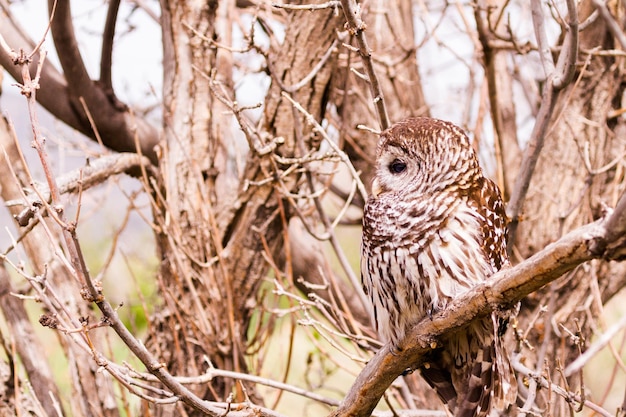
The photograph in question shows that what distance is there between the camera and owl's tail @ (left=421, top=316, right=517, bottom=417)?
2658mm

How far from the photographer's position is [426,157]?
8.57 feet

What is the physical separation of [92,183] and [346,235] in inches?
169

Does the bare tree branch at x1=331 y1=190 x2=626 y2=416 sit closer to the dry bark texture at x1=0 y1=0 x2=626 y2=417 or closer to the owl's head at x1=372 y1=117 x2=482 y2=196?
the dry bark texture at x1=0 y1=0 x2=626 y2=417

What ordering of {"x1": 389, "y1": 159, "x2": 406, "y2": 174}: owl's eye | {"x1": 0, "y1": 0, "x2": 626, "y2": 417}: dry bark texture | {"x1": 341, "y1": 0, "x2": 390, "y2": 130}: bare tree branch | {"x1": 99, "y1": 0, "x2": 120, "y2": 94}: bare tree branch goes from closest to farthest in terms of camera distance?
{"x1": 341, "y1": 0, "x2": 390, "y2": 130}: bare tree branch, {"x1": 389, "y1": 159, "x2": 406, "y2": 174}: owl's eye, {"x1": 0, "y1": 0, "x2": 626, "y2": 417}: dry bark texture, {"x1": 99, "y1": 0, "x2": 120, "y2": 94}: bare tree branch

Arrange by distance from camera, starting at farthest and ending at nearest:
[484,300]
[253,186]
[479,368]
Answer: [253,186] → [479,368] → [484,300]

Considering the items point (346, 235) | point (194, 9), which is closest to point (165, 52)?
point (194, 9)

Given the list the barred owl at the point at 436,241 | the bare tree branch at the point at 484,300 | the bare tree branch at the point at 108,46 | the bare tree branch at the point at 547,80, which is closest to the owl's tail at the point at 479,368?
the barred owl at the point at 436,241

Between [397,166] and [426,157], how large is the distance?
15 cm

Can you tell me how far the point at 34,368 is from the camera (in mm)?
3547

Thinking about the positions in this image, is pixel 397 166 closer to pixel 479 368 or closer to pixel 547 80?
pixel 547 80

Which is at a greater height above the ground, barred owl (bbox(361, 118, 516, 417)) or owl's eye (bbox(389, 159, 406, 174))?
owl's eye (bbox(389, 159, 406, 174))

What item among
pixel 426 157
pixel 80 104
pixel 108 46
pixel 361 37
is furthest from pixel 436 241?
pixel 80 104

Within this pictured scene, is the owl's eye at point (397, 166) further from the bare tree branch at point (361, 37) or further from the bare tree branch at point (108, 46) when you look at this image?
the bare tree branch at point (108, 46)

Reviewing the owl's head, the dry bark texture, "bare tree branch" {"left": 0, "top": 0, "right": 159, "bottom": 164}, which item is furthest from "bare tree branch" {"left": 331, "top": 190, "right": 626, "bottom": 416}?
"bare tree branch" {"left": 0, "top": 0, "right": 159, "bottom": 164}
